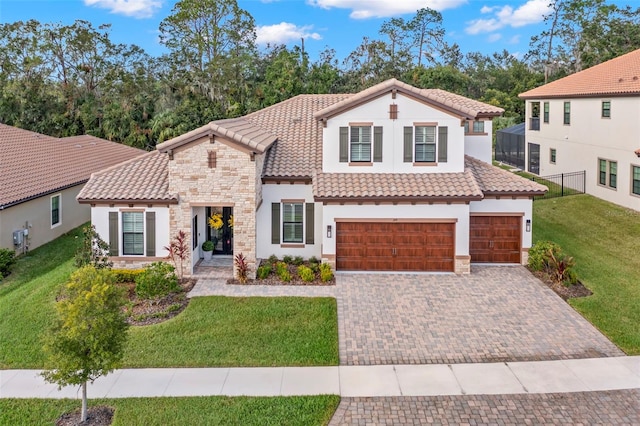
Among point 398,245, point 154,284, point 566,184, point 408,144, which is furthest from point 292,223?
point 566,184

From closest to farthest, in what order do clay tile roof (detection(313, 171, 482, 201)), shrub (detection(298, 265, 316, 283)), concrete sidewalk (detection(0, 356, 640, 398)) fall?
1. concrete sidewalk (detection(0, 356, 640, 398))
2. shrub (detection(298, 265, 316, 283))
3. clay tile roof (detection(313, 171, 482, 201))

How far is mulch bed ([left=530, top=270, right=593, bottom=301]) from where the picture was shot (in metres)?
16.1

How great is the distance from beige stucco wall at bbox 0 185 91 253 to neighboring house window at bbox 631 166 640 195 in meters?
27.3

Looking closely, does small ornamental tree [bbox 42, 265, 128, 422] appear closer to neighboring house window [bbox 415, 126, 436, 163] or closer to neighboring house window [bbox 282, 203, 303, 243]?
neighboring house window [bbox 282, 203, 303, 243]

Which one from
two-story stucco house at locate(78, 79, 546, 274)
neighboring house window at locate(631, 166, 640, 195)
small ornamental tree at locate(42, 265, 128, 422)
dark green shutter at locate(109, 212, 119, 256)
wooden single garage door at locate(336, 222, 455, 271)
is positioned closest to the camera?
small ornamental tree at locate(42, 265, 128, 422)

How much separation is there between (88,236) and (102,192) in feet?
5.34

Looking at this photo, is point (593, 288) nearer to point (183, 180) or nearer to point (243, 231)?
point (243, 231)

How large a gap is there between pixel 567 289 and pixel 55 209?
71.5ft

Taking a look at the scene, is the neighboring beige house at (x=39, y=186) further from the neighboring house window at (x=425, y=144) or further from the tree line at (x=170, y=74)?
the neighboring house window at (x=425, y=144)

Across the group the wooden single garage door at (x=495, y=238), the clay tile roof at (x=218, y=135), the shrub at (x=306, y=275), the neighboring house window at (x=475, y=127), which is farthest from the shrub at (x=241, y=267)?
the neighboring house window at (x=475, y=127)

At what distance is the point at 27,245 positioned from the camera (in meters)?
21.4

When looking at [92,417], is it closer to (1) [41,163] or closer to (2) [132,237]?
(2) [132,237]

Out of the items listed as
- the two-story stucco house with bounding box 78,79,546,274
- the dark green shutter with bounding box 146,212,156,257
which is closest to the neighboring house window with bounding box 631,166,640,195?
the two-story stucco house with bounding box 78,79,546,274

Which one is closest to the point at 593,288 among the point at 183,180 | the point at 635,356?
the point at 635,356
